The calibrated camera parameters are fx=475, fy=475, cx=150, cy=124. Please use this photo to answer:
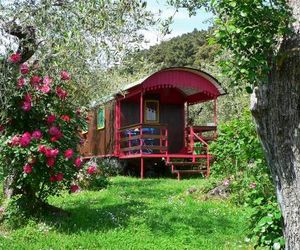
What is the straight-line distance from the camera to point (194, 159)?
17812 millimetres

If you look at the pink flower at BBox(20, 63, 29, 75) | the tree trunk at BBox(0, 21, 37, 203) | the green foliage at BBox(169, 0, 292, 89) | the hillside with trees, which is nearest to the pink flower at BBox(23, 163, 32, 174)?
the tree trunk at BBox(0, 21, 37, 203)

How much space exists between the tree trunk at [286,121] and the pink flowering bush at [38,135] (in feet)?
14.6

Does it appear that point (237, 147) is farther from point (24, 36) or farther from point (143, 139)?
point (143, 139)

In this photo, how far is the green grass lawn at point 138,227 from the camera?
23.6 feet

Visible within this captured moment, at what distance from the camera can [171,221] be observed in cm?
855

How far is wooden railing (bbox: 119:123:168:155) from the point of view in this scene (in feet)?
57.4

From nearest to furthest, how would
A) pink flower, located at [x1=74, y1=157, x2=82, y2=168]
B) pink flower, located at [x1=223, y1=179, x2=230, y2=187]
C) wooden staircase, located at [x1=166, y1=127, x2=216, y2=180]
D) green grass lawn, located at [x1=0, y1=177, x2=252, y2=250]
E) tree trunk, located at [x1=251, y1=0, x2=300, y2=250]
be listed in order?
1. tree trunk, located at [x1=251, y1=0, x2=300, y2=250]
2. green grass lawn, located at [x1=0, y1=177, x2=252, y2=250]
3. pink flower, located at [x1=74, y1=157, x2=82, y2=168]
4. pink flower, located at [x1=223, y1=179, x2=230, y2=187]
5. wooden staircase, located at [x1=166, y1=127, x2=216, y2=180]

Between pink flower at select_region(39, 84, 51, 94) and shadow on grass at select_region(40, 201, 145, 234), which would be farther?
pink flower at select_region(39, 84, 51, 94)

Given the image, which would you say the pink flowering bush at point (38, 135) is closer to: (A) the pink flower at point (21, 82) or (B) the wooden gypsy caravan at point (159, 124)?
(A) the pink flower at point (21, 82)

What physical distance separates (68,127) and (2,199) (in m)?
2.06

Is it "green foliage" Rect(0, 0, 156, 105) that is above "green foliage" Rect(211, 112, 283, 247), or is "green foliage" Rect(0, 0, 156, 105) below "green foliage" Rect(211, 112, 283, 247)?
above

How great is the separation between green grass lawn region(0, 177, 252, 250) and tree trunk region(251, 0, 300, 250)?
1439 millimetres

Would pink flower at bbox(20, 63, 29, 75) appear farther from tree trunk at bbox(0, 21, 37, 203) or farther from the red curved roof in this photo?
the red curved roof

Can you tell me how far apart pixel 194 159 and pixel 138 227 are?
9.91 meters
